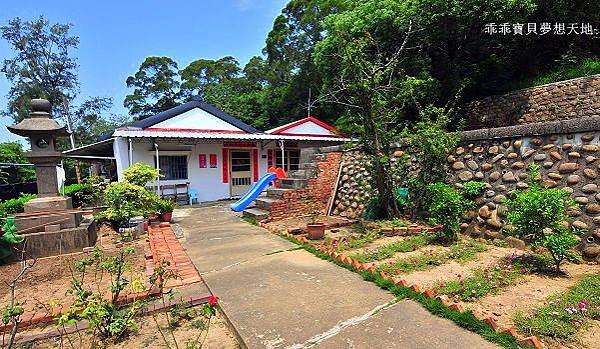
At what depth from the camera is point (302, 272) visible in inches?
156

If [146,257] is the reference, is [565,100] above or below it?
above

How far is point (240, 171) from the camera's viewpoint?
13.7 metres

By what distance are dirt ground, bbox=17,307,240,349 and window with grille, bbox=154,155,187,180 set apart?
9941 millimetres

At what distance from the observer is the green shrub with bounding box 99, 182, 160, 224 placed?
22.0ft

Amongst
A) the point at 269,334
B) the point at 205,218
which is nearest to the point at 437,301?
the point at 269,334

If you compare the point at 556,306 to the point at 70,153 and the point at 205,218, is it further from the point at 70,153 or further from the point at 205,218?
the point at 70,153

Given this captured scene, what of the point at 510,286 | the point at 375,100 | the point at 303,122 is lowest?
the point at 510,286

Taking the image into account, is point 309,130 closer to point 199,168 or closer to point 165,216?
point 199,168

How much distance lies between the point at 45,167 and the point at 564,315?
8253 mm

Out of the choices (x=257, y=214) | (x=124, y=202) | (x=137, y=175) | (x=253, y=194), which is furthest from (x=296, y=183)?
(x=124, y=202)

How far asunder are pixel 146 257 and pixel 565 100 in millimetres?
11858

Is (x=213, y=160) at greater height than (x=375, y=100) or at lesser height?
lesser

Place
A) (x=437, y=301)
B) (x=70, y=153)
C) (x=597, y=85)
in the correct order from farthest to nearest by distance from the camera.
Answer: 1. (x=70, y=153)
2. (x=597, y=85)
3. (x=437, y=301)

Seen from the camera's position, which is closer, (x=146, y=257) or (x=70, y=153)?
(x=146, y=257)
